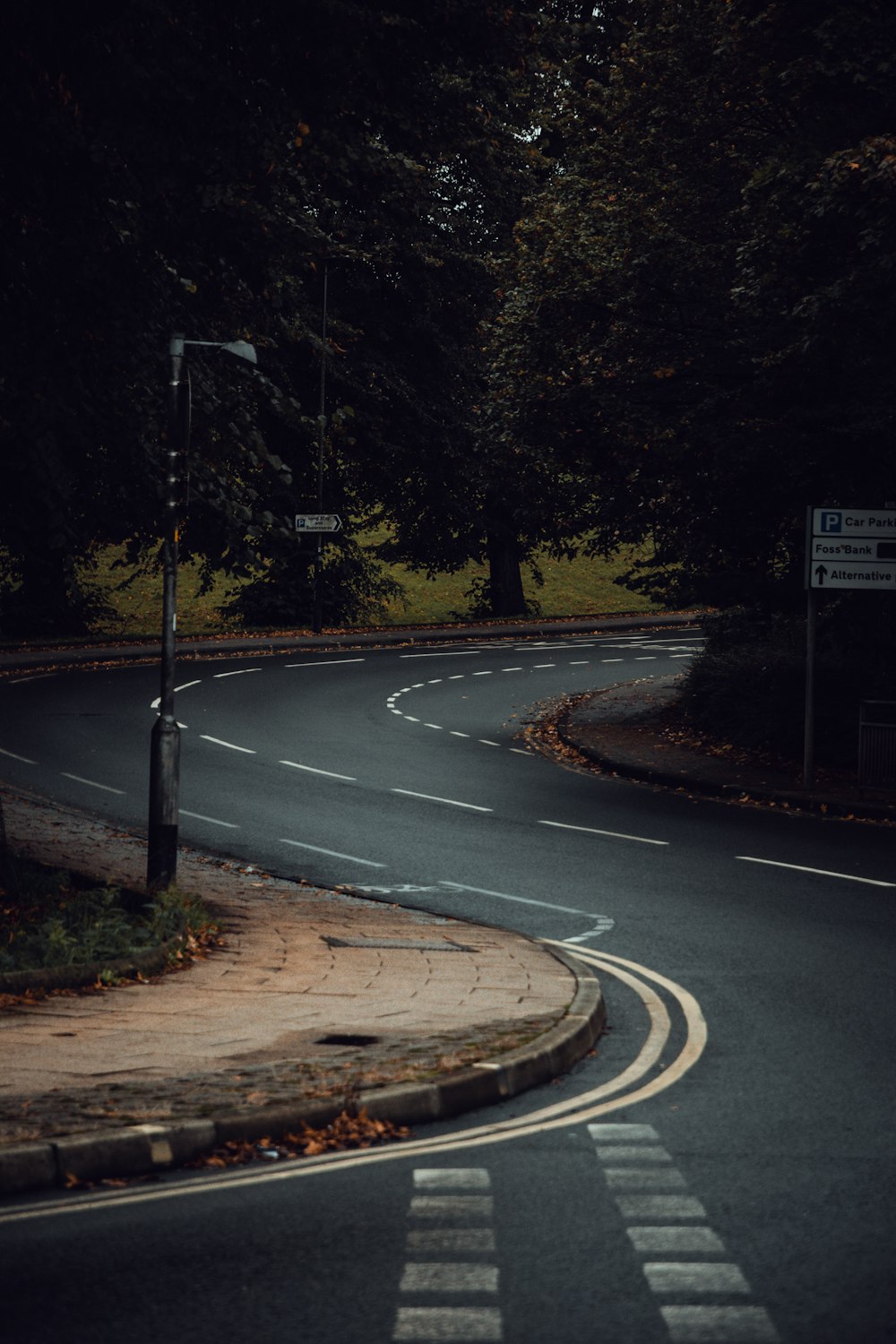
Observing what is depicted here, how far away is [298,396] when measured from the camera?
1900 inches

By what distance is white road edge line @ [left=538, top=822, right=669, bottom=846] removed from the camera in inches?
654

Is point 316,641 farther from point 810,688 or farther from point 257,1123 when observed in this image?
point 257,1123

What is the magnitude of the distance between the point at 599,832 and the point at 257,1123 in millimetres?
10247

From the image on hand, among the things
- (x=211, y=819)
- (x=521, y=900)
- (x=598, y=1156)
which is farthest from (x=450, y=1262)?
(x=211, y=819)

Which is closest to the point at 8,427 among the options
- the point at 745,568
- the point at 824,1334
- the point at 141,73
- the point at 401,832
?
the point at 141,73

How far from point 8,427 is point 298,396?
36529mm

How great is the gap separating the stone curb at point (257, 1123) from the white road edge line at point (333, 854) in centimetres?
653

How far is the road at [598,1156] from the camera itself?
5.29m

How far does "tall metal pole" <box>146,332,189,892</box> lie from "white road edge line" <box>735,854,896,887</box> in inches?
213

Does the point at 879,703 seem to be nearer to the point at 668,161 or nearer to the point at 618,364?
the point at 618,364

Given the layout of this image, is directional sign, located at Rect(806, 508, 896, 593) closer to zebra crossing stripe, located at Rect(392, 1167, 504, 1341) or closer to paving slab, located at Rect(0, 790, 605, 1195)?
paving slab, located at Rect(0, 790, 605, 1195)

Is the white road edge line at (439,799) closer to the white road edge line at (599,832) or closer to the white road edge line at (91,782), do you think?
the white road edge line at (599,832)

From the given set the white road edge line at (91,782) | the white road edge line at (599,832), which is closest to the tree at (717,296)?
the white road edge line at (599,832)

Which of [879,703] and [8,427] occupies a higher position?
[8,427]
